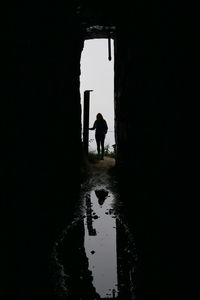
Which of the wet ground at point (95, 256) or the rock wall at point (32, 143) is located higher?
the rock wall at point (32, 143)

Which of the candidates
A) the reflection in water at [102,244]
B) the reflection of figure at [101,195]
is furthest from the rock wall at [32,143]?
the reflection of figure at [101,195]

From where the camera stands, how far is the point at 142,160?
522 centimetres

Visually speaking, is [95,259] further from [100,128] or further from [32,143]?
[100,128]

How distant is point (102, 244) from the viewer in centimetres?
417

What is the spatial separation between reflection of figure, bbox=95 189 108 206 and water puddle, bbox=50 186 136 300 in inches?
34.0

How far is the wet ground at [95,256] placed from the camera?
3074mm

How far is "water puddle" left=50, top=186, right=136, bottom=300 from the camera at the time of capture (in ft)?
10.0

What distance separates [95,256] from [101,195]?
3030 millimetres

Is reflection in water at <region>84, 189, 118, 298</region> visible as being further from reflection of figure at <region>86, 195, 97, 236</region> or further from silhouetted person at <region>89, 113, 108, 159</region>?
silhouetted person at <region>89, 113, 108, 159</region>

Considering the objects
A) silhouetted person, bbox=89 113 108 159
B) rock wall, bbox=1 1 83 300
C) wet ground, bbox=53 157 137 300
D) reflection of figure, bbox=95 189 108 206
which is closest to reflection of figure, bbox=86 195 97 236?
wet ground, bbox=53 157 137 300

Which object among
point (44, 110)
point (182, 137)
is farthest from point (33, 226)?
point (182, 137)

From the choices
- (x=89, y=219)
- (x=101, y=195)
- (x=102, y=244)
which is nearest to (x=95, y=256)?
(x=102, y=244)

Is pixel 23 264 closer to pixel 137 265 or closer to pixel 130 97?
pixel 137 265

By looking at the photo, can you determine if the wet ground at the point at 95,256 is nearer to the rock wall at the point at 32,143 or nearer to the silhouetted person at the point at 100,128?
the rock wall at the point at 32,143
